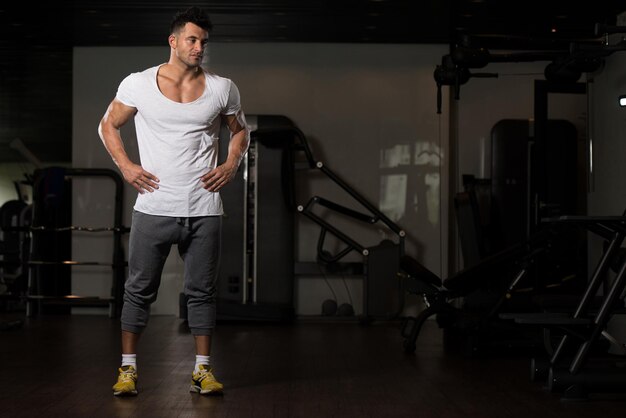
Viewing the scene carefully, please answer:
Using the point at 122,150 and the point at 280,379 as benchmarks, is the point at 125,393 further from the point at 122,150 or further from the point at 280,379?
the point at 122,150

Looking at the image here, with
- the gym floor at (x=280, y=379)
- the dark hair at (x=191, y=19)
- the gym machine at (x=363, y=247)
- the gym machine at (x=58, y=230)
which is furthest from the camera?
the gym machine at (x=58, y=230)

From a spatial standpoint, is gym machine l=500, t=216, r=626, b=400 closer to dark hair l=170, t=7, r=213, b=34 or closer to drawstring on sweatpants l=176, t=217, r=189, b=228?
drawstring on sweatpants l=176, t=217, r=189, b=228

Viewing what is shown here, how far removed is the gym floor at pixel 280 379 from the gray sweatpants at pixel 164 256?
0.96ft

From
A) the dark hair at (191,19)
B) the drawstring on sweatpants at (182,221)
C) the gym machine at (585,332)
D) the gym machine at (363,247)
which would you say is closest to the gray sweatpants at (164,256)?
the drawstring on sweatpants at (182,221)

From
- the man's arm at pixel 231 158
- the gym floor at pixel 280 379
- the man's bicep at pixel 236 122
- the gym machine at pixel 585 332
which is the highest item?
the man's bicep at pixel 236 122

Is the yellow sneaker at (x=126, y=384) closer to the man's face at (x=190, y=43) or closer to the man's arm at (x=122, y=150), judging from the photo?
the man's arm at (x=122, y=150)

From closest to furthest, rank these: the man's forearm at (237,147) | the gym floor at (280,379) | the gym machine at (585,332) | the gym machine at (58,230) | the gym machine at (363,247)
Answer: the gym floor at (280,379), the gym machine at (585,332), the man's forearm at (237,147), the gym machine at (363,247), the gym machine at (58,230)

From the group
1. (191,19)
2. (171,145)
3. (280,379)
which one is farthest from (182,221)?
(280,379)

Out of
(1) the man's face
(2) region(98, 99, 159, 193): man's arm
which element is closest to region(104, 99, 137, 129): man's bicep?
(2) region(98, 99, 159, 193): man's arm

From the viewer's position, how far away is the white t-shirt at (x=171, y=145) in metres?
3.27

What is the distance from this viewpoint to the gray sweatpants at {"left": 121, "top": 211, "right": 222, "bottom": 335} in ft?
10.9

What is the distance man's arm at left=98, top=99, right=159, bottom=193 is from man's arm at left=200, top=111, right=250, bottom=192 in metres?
0.20

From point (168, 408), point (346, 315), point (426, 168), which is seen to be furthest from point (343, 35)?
point (168, 408)

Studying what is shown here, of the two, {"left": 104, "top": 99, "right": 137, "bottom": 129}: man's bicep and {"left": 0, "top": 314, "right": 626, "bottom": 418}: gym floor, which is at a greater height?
{"left": 104, "top": 99, "right": 137, "bottom": 129}: man's bicep
